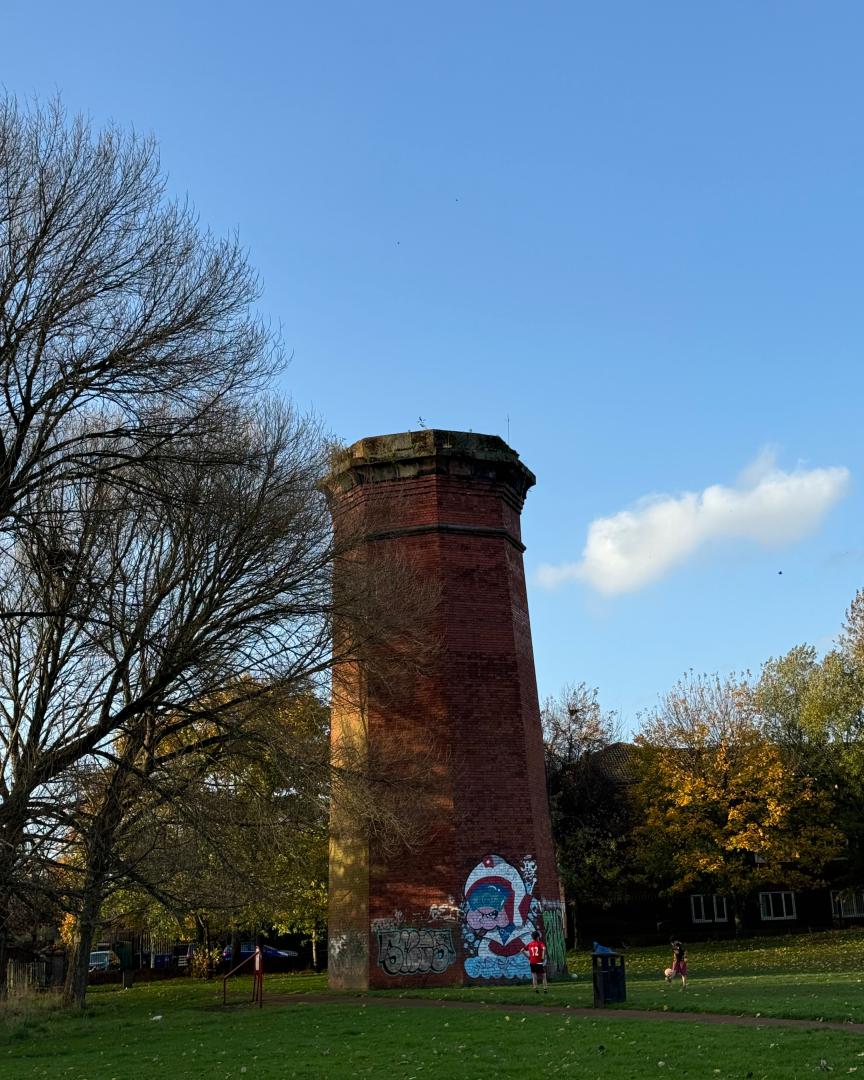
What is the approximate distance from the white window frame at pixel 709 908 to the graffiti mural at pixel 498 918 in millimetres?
24585

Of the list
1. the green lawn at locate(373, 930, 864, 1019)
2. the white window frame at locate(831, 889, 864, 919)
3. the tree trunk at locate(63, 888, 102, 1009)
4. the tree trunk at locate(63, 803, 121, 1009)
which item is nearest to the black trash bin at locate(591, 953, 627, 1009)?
the green lawn at locate(373, 930, 864, 1019)

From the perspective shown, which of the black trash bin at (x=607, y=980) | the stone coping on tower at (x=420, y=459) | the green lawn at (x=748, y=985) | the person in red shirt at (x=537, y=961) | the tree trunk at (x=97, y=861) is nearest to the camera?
the green lawn at (x=748, y=985)

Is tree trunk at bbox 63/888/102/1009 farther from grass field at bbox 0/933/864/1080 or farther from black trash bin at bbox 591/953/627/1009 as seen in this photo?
black trash bin at bbox 591/953/627/1009

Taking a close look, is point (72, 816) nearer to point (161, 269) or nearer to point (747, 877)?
point (161, 269)

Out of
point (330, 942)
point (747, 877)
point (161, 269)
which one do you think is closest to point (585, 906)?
point (747, 877)

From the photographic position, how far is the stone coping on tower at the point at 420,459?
2578 centimetres

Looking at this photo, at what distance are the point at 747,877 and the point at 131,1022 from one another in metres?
26.5

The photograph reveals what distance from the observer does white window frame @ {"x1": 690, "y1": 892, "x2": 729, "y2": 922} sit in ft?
151

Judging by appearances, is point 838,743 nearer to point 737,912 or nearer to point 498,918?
point 737,912

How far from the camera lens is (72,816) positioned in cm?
1873

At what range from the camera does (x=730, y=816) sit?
39125 mm

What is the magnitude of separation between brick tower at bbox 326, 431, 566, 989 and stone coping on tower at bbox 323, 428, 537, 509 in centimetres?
3

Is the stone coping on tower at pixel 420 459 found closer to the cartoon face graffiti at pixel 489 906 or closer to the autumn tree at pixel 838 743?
the cartoon face graffiti at pixel 489 906

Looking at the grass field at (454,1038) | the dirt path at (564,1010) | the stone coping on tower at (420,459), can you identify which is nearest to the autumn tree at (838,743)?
the grass field at (454,1038)
